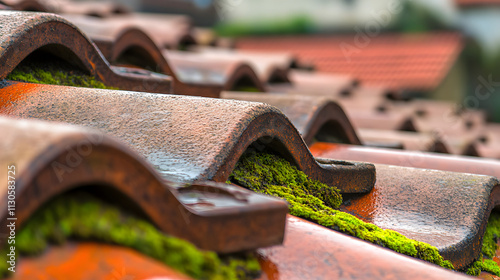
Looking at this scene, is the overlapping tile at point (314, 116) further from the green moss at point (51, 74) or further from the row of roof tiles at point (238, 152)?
the green moss at point (51, 74)

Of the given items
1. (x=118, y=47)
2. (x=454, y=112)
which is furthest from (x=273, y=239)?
(x=454, y=112)

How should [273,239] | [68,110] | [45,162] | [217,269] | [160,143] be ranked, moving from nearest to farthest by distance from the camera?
[45,162]
[217,269]
[273,239]
[160,143]
[68,110]

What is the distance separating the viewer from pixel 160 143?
1438 millimetres

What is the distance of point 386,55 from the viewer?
10.2 meters

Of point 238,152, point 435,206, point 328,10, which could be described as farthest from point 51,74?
point 328,10

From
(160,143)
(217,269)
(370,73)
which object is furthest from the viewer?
(370,73)

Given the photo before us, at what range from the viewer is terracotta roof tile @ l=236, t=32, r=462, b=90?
911 cm

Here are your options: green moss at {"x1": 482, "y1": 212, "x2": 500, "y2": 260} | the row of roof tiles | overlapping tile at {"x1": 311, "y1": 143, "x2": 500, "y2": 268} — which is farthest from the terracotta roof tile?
the row of roof tiles

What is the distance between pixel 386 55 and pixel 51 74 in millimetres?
8942

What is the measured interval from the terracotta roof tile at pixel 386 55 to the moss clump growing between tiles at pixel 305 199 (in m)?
7.55

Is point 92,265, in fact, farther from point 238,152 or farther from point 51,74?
point 51,74

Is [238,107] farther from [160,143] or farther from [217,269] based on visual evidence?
[217,269]

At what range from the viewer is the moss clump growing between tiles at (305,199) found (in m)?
1.50

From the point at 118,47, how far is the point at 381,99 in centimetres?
423
